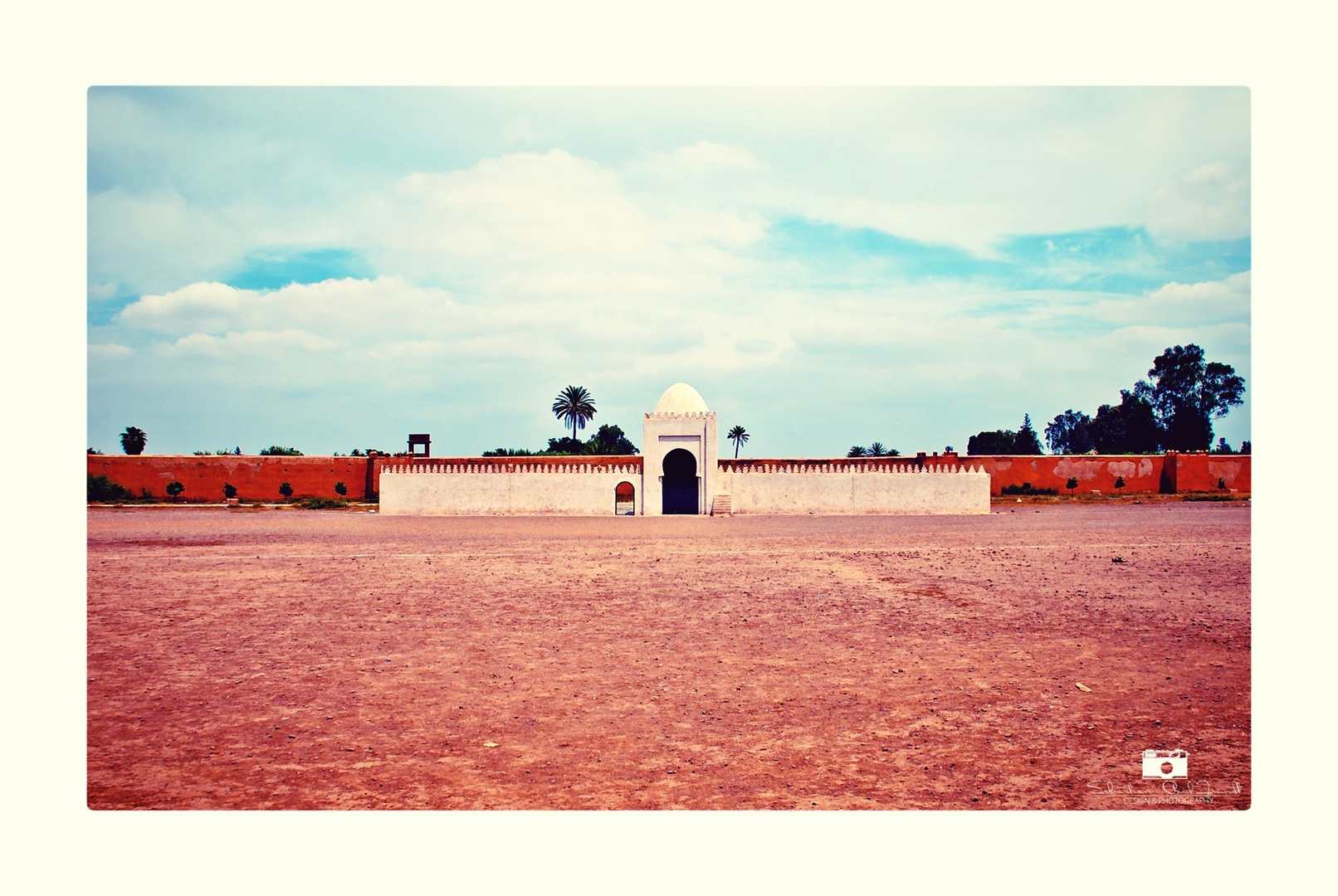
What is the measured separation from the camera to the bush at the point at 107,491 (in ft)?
103

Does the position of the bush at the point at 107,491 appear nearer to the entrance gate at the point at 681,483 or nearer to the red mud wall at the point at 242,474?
the red mud wall at the point at 242,474

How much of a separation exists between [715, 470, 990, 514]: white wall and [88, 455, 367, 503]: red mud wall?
56.3 feet

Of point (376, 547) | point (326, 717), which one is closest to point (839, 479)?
point (376, 547)

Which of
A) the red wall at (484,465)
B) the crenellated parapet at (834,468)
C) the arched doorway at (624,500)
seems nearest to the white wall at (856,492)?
the crenellated parapet at (834,468)

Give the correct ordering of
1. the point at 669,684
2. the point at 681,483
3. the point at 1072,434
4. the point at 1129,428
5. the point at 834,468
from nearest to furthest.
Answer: the point at 669,684 → the point at 834,468 → the point at 681,483 → the point at 1129,428 → the point at 1072,434

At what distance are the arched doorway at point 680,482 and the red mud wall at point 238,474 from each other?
43.6 ft

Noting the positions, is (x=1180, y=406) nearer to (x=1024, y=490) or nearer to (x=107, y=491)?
(x=1024, y=490)

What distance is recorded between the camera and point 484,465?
28078 millimetres

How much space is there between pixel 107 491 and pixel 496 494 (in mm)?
17056

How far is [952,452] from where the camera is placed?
32625mm

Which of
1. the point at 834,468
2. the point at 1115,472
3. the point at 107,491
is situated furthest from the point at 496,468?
the point at 1115,472

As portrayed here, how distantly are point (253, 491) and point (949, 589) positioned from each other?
31.5 metres

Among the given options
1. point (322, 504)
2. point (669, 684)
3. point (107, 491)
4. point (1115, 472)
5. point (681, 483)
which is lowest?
point (322, 504)
